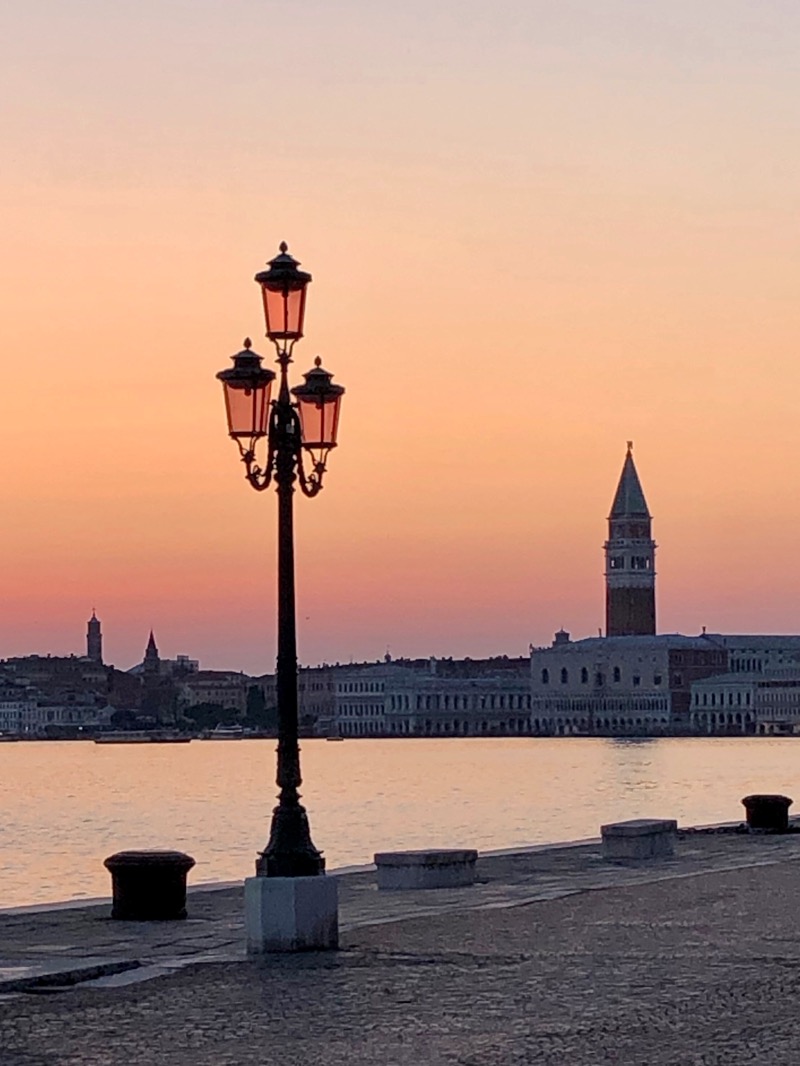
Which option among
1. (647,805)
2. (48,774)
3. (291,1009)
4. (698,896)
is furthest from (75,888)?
(48,774)

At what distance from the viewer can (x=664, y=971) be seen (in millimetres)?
13094

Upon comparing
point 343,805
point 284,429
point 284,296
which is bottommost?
point 343,805

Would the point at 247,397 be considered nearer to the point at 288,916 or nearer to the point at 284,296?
the point at 284,296

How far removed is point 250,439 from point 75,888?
75.6ft

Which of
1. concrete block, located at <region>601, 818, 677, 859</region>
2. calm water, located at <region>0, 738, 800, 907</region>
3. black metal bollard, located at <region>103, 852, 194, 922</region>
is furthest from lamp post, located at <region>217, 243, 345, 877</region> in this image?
calm water, located at <region>0, 738, 800, 907</region>

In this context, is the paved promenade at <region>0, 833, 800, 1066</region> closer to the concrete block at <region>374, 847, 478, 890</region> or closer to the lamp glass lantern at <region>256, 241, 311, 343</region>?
the concrete block at <region>374, 847, 478, 890</region>

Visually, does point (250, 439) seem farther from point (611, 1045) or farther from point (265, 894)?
point (611, 1045)

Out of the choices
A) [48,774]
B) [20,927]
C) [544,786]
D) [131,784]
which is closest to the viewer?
[20,927]

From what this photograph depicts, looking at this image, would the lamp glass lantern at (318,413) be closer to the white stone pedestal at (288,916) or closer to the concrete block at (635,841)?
the white stone pedestal at (288,916)

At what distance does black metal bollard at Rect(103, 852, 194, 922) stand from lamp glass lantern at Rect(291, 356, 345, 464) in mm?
Result: 3632

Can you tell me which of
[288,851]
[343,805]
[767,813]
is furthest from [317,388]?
[343,805]

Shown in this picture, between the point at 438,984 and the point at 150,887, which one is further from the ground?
the point at 150,887

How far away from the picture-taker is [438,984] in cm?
1275

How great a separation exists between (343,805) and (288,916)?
60310mm
